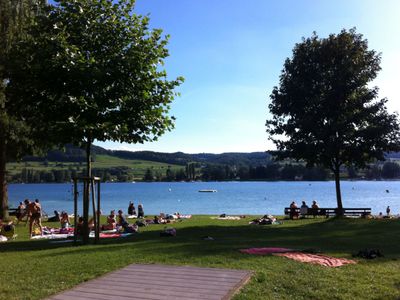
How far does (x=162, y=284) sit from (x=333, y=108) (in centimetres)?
2330

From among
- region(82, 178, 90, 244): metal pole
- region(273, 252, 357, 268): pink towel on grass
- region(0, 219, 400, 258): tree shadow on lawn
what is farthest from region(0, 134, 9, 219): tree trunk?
region(273, 252, 357, 268): pink towel on grass

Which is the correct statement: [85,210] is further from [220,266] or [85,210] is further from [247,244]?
[220,266]

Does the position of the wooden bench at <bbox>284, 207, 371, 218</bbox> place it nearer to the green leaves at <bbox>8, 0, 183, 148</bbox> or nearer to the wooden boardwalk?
the green leaves at <bbox>8, 0, 183, 148</bbox>

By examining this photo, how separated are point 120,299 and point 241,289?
90.1 inches

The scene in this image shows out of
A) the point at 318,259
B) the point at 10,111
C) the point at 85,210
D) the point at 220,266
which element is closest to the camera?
the point at 220,266

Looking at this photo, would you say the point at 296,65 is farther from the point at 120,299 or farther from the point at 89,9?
the point at 120,299

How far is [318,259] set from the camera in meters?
11.7

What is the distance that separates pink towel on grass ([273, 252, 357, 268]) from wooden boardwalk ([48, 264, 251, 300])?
2572mm

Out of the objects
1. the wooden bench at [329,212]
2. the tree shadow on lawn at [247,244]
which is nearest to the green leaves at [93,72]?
the tree shadow on lawn at [247,244]

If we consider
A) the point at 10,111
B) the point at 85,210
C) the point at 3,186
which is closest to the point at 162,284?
the point at 85,210

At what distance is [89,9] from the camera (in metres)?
14.8

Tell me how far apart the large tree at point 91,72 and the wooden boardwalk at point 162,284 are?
623 cm

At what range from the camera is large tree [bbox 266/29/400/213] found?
28797 mm

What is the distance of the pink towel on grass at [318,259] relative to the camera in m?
11.3
